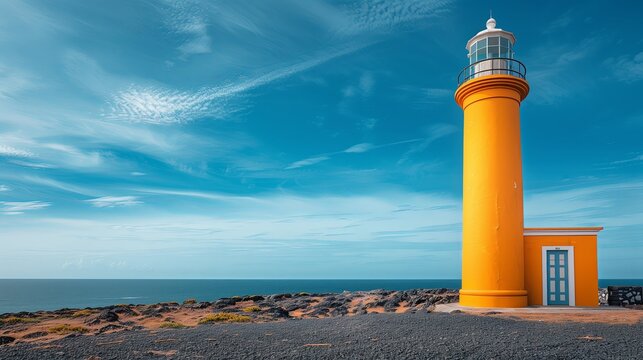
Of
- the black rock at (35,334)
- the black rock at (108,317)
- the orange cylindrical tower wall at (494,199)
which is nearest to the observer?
the black rock at (35,334)

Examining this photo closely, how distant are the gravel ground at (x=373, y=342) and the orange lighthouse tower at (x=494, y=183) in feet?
11.3

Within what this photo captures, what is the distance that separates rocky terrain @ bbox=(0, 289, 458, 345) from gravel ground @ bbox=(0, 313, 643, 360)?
4539 mm

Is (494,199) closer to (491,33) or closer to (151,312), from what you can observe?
(491,33)

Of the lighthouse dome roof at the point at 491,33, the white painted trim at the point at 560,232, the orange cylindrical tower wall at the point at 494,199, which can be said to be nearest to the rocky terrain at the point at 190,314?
the orange cylindrical tower wall at the point at 494,199

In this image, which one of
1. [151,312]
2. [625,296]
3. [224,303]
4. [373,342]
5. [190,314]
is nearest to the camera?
[373,342]

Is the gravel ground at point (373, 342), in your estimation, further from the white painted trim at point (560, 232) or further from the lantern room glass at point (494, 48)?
the lantern room glass at point (494, 48)

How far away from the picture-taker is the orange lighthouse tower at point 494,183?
15.3 metres

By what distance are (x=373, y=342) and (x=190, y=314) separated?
12.0 meters

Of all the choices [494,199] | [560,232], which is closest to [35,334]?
[494,199]

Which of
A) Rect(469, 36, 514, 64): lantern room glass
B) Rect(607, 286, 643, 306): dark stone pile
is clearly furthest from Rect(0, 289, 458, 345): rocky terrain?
Rect(469, 36, 514, 64): lantern room glass

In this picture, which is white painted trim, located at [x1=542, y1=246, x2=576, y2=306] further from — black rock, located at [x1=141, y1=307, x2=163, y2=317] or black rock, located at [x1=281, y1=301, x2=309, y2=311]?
black rock, located at [x1=141, y1=307, x2=163, y2=317]

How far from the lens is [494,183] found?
15445 mm

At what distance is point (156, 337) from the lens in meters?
10.5

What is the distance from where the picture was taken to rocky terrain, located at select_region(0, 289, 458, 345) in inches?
606
